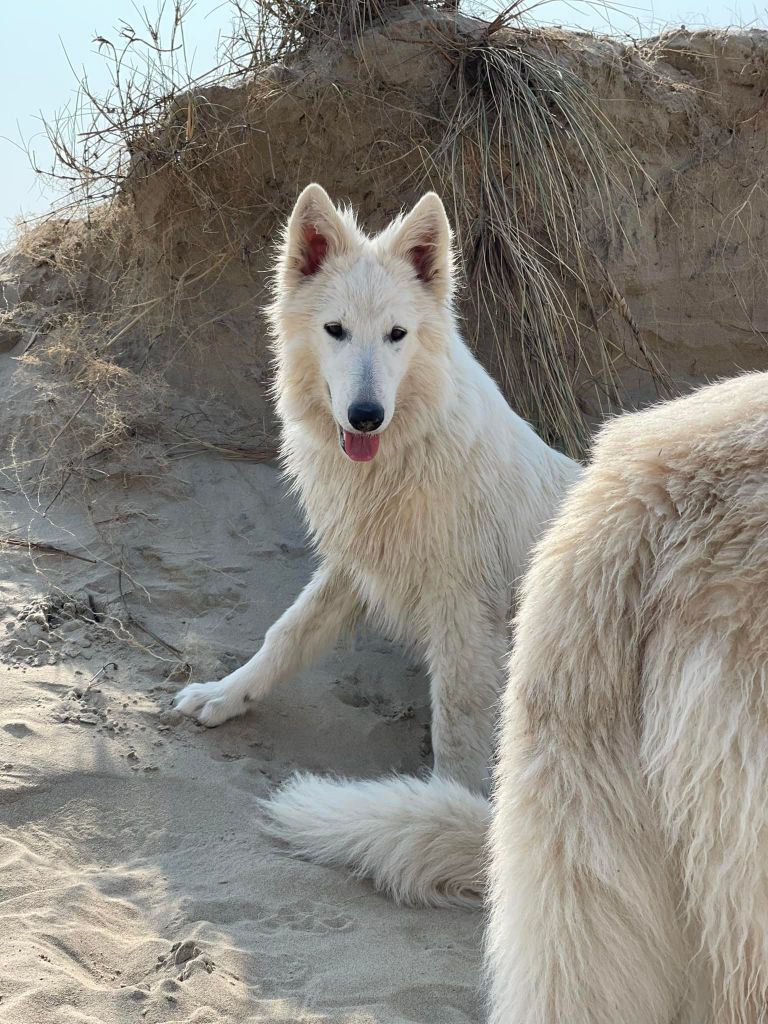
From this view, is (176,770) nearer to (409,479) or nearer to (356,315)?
(409,479)

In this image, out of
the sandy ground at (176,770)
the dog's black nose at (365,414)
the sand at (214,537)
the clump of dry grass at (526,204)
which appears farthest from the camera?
the clump of dry grass at (526,204)

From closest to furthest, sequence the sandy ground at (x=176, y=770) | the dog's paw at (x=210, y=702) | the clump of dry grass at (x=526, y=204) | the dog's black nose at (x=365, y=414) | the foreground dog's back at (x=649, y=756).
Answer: the foreground dog's back at (x=649, y=756) → the sandy ground at (x=176, y=770) → the dog's black nose at (x=365, y=414) → the dog's paw at (x=210, y=702) → the clump of dry grass at (x=526, y=204)

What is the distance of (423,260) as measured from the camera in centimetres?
416

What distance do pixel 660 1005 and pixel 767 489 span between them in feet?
2.67

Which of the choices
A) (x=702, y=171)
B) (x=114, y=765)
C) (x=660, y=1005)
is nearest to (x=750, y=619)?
(x=660, y=1005)

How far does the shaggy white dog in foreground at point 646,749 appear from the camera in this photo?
4.49 feet

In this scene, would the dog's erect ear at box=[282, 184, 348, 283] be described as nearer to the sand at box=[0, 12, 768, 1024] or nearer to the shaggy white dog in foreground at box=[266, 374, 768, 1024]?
the sand at box=[0, 12, 768, 1024]

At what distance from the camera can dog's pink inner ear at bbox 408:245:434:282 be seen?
4.12 metres

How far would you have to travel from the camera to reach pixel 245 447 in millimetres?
5941

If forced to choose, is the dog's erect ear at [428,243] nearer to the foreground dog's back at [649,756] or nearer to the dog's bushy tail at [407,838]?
A: the dog's bushy tail at [407,838]

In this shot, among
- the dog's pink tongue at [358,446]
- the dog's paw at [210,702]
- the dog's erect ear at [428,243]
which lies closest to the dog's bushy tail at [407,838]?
the dog's paw at [210,702]

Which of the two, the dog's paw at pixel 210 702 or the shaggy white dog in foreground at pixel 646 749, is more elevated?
the shaggy white dog in foreground at pixel 646 749

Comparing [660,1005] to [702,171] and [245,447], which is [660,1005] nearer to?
[245,447]

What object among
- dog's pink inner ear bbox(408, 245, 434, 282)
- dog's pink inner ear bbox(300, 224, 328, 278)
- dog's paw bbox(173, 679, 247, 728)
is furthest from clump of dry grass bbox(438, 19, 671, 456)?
dog's paw bbox(173, 679, 247, 728)
